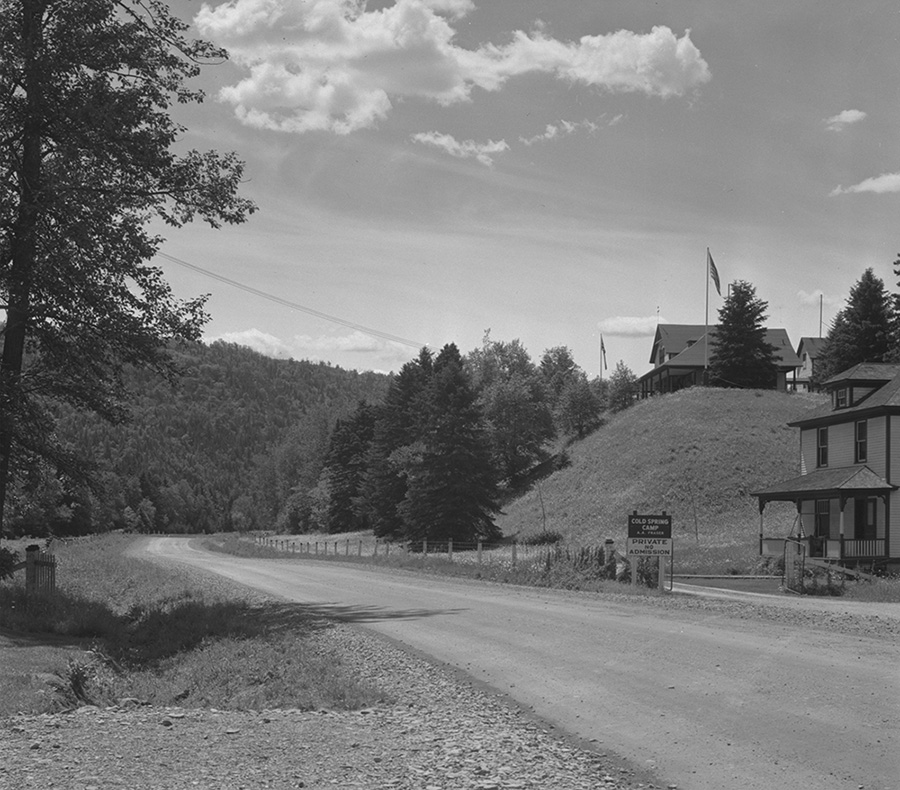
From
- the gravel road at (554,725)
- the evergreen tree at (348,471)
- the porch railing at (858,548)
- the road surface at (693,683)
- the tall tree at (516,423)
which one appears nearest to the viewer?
the gravel road at (554,725)

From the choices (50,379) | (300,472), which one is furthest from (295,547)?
(300,472)

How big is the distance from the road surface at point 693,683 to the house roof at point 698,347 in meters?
73.7

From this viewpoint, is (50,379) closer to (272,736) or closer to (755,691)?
(272,736)

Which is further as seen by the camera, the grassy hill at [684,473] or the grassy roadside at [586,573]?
the grassy hill at [684,473]

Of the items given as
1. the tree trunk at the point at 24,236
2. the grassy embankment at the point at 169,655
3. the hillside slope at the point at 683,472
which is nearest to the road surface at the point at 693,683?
the grassy embankment at the point at 169,655

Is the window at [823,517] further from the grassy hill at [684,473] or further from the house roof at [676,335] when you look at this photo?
the house roof at [676,335]

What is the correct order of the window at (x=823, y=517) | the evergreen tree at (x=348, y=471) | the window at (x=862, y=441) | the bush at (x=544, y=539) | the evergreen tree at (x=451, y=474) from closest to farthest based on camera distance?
1. the window at (x=862, y=441)
2. the window at (x=823, y=517)
3. the evergreen tree at (x=451, y=474)
4. the bush at (x=544, y=539)
5. the evergreen tree at (x=348, y=471)

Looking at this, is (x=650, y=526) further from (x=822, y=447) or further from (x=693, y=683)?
(x=822, y=447)

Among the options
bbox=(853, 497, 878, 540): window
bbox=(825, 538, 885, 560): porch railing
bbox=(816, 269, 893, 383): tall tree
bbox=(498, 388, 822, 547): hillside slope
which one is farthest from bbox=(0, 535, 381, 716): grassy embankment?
bbox=(816, 269, 893, 383): tall tree

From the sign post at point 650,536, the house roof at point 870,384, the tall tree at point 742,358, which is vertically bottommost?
the sign post at point 650,536

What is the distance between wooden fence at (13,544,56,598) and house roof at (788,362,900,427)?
3250 centimetres

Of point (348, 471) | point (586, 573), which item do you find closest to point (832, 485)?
point (586, 573)

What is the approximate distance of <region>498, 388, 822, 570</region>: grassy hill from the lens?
61009 millimetres

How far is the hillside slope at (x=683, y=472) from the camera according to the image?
61.8m
